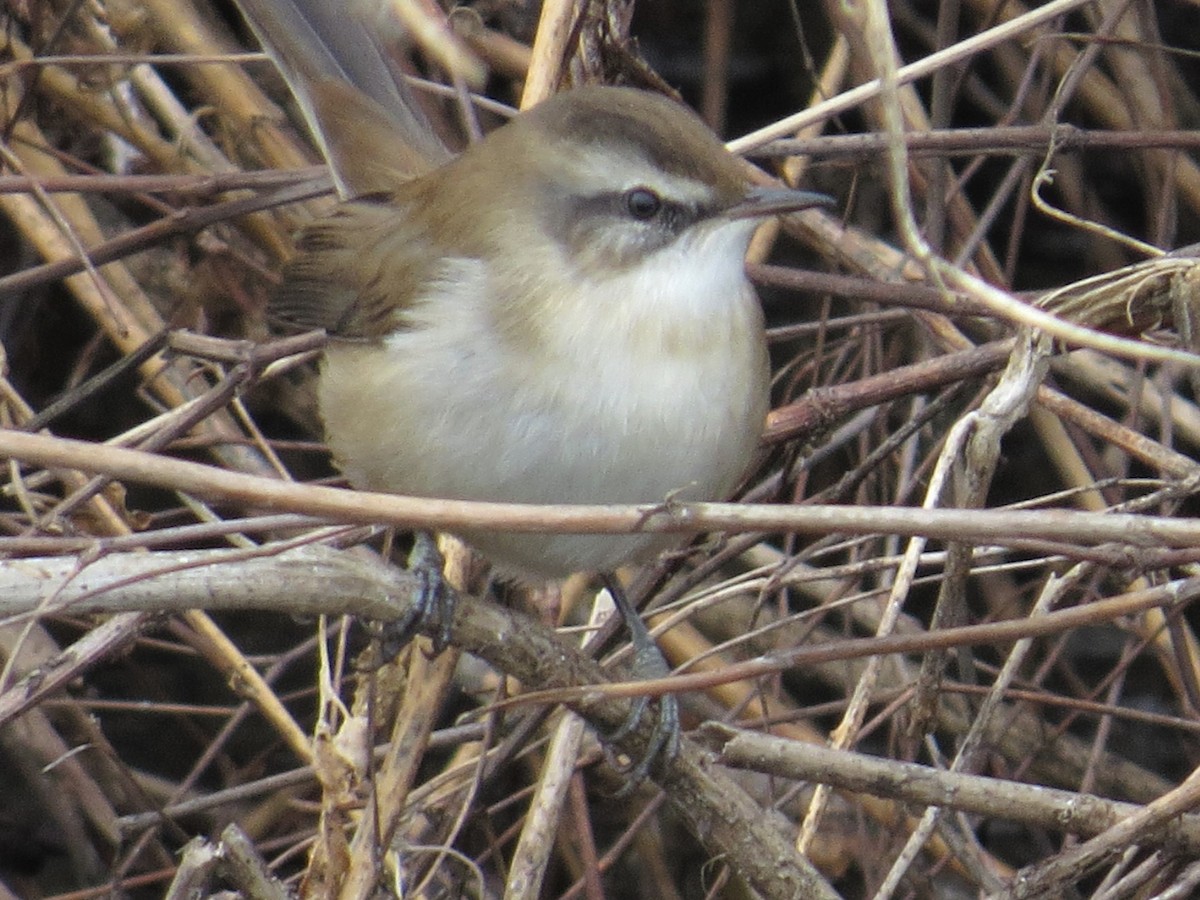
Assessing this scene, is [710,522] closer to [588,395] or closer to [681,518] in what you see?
[681,518]

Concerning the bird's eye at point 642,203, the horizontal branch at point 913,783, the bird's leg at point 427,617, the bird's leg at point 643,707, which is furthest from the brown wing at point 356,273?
the horizontal branch at point 913,783

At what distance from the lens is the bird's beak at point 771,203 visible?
8.52ft

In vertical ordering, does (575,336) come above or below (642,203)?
below

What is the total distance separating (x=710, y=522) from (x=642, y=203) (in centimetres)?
111

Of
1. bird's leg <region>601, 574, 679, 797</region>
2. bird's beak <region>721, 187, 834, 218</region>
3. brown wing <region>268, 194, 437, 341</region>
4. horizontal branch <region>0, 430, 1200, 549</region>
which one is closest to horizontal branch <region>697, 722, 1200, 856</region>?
bird's leg <region>601, 574, 679, 797</region>

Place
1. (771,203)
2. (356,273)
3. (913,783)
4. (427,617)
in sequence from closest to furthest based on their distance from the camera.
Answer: (913,783) → (427,617) → (771,203) → (356,273)

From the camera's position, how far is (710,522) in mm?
1620

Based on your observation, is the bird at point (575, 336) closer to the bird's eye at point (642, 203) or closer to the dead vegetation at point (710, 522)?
the bird's eye at point (642, 203)

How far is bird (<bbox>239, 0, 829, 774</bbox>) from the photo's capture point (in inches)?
99.4

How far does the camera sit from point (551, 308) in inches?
102

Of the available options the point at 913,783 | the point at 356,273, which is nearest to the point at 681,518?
the point at 913,783

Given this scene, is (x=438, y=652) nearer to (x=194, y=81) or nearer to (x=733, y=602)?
(x=733, y=602)

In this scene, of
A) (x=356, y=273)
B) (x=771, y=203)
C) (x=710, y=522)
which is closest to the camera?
(x=710, y=522)

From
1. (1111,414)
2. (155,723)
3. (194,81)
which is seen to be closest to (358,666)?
(194,81)
